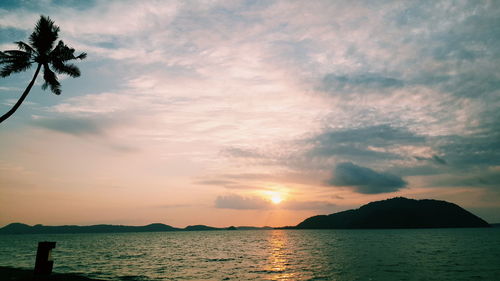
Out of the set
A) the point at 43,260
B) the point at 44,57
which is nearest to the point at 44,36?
the point at 44,57

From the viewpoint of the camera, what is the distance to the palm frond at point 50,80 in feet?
99.8

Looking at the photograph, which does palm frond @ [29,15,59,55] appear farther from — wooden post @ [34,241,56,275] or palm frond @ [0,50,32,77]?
wooden post @ [34,241,56,275]

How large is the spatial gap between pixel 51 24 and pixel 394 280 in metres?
45.6

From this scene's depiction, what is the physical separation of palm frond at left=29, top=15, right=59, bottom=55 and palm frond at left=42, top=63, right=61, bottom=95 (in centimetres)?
164

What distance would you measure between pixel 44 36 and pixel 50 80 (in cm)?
437

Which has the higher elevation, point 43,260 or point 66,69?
point 66,69

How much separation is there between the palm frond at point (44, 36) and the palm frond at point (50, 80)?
5.38ft

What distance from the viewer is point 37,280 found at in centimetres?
2055

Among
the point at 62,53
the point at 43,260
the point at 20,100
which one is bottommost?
→ the point at 43,260

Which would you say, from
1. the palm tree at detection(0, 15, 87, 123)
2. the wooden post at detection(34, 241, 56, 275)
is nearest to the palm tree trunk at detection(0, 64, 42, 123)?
the palm tree at detection(0, 15, 87, 123)

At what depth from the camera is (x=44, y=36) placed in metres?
29.0

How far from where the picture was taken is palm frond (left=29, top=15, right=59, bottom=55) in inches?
1127

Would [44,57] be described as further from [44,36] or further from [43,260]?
[43,260]

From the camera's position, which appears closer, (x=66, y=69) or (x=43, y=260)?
(x=43, y=260)
